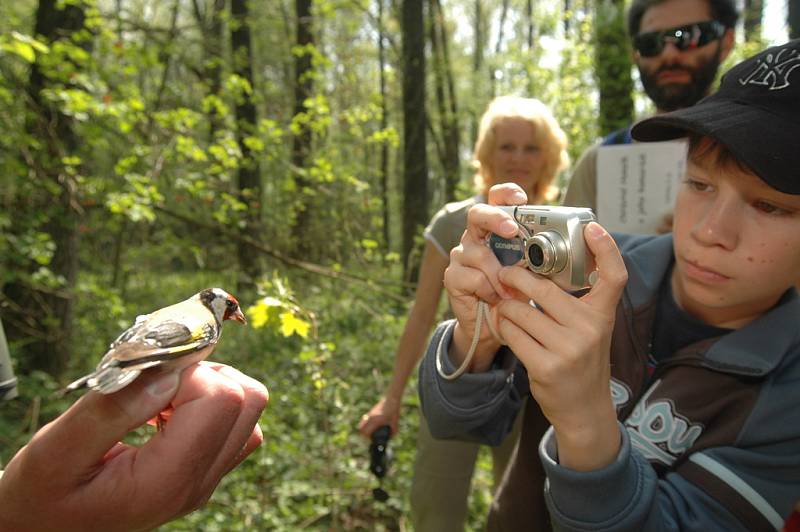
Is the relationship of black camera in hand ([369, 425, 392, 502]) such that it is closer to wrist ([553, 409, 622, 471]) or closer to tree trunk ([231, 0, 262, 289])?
wrist ([553, 409, 622, 471])

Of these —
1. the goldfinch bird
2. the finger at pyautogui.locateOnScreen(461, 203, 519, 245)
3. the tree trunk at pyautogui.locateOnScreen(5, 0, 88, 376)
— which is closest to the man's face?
the finger at pyautogui.locateOnScreen(461, 203, 519, 245)

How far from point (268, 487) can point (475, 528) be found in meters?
1.55

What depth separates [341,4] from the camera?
20.6ft

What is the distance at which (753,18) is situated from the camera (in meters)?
9.01

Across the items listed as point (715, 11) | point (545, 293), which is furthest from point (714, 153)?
point (715, 11)

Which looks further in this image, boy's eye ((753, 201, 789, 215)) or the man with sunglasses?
the man with sunglasses

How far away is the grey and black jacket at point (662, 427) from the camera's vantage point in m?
1.01

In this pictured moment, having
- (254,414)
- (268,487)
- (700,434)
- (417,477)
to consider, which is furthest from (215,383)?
(268,487)

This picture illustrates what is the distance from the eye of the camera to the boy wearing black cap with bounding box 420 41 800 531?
97 cm

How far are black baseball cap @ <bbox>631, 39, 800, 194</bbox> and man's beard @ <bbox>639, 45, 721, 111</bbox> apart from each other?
1.07 metres

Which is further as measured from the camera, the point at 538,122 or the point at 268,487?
the point at 268,487

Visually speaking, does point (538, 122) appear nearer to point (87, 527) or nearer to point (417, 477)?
point (417, 477)

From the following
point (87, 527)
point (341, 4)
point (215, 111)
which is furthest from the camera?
point (341, 4)

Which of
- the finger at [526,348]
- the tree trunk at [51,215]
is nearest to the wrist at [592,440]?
the finger at [526,348]
